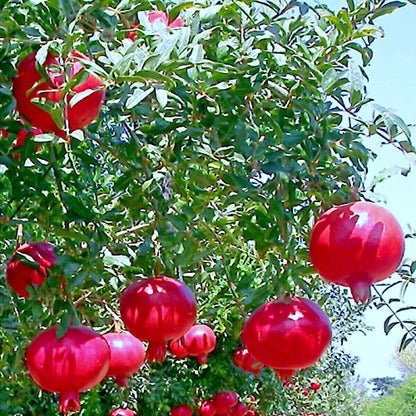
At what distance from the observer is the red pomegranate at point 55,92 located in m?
0.93

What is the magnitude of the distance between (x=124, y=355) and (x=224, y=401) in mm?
3283

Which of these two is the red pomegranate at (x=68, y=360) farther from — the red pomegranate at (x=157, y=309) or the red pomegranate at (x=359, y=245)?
the red pomegranate at (x=359, y=245)

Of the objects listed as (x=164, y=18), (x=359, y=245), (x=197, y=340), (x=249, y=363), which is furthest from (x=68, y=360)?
(x=249, y=363)

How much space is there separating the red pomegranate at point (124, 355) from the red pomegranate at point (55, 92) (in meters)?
0.59

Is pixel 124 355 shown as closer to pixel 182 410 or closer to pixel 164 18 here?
pixel 164 18

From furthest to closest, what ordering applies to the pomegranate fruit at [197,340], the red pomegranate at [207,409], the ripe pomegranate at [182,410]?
the red pomegranate at [207,409]
the ripe pomegranate at [182,410]
the pomegranate fruit at [197,340]

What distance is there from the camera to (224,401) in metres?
4.55

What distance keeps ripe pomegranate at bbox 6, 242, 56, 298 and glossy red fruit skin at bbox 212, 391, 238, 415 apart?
3.43m

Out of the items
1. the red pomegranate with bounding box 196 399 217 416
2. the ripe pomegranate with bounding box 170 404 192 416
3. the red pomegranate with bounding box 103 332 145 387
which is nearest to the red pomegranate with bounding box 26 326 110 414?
the red pomegranate with bounding box 103 332 145 387

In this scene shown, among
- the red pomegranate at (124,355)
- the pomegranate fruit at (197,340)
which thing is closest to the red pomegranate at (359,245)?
the red pomegranate at (124,355)

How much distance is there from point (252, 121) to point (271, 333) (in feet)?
1.08

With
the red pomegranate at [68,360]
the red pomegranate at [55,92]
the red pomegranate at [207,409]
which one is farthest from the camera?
the red pomegranate at [207,409]

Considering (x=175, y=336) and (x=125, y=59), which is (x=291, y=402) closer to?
(x=175, y=336)

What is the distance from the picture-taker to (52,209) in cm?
136
